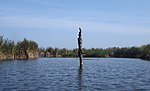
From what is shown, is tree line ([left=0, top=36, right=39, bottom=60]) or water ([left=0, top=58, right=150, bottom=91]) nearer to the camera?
water ([left=0, top=58, right=150, bottom=91])

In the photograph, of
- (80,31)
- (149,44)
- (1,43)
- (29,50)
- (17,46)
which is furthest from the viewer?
(149,44)

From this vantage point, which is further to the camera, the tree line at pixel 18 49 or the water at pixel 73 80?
the tree line at pixel 18 49

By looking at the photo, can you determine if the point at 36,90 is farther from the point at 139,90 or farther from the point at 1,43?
the point at 1,43

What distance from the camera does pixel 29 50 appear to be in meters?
170

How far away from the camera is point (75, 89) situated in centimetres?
3419

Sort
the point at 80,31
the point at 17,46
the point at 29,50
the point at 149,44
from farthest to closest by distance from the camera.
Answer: the point at 149,44 < the point at 29,50 < the point at 17,46 < the point at 80,31

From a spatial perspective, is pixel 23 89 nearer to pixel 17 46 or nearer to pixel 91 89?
pixel 91 89

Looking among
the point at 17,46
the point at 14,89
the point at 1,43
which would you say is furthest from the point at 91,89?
the point at 17,46

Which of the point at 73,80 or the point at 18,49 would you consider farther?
the point at 18,49

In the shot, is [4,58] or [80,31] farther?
[4,58]

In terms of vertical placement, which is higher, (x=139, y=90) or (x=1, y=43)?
(x=1, y=43)

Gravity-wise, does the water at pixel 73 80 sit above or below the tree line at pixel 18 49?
below

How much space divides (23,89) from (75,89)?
5092 millimetres

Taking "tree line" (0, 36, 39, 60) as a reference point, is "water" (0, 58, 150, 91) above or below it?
below
